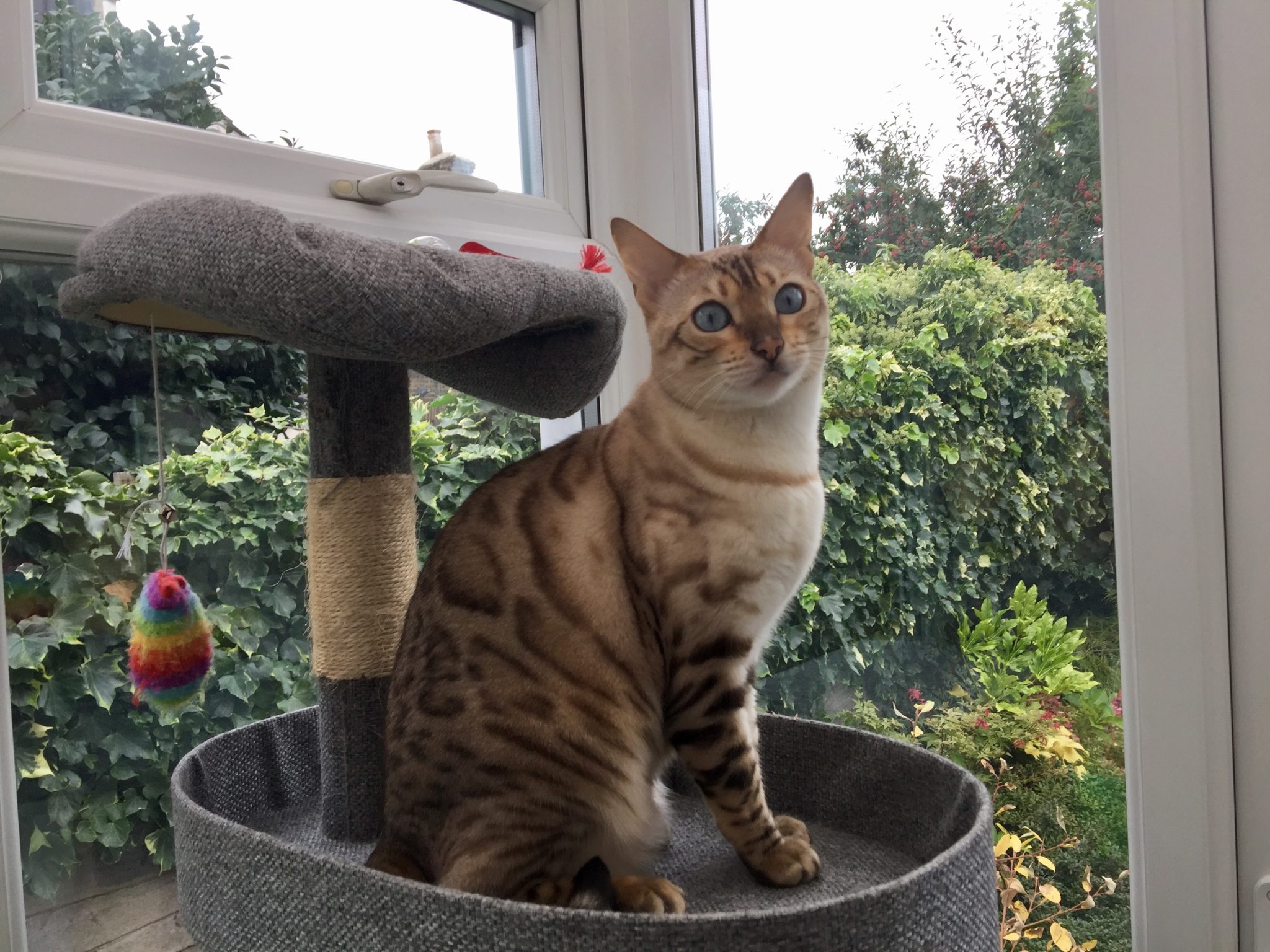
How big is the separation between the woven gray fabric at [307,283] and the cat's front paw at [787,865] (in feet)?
2.02

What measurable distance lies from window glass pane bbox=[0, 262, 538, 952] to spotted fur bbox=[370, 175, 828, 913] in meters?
0.47

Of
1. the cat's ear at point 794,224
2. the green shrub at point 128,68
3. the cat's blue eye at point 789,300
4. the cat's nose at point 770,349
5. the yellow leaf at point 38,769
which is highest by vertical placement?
the green shrub at point 128,68

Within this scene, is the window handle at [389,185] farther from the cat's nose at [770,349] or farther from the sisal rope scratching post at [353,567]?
the cat's nose at [770,349]

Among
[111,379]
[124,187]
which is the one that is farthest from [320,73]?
[111,379]

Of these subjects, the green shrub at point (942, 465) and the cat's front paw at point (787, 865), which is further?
the green shrub at point (942, 465)

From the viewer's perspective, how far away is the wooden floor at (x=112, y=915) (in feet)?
3.95

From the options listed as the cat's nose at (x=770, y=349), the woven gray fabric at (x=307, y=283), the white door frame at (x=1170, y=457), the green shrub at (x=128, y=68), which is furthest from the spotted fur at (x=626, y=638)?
the green shrub at (x=128, y=68)

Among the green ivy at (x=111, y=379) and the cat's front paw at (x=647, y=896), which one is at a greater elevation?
the green ivy at (x=111, y=379)

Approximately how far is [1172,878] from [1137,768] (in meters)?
0.13

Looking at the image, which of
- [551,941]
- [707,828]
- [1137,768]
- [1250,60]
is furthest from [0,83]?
[1137,768]

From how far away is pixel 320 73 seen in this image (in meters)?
1.53

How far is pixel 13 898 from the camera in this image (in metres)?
1.11

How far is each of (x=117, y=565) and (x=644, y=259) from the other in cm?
82

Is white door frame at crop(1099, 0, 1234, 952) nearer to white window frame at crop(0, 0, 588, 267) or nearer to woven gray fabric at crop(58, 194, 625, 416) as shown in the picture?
woven gray fabric at crop(58, 194, 625, 416)
